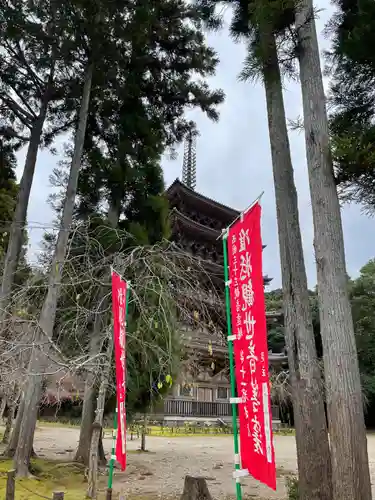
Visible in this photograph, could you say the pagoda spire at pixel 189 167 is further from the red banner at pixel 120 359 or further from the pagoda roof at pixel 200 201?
the red banner at pixel 120 359

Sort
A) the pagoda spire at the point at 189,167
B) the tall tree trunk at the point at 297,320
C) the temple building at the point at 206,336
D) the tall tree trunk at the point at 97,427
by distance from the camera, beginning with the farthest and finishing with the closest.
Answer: the pagoda spire at the point at 189,167 < the temple building at the point at 206,336 < the tall tree trunk at the point at 97,427 < the tall tree trunk at the point at 297,320

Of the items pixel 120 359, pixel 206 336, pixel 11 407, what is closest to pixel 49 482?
pixel 11 407

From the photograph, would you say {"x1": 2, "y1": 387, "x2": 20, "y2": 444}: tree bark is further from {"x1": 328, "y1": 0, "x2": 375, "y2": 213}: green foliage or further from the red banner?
{"x1": 328, "y1": 0, "x2": 375, "y2": 213}: green foliage

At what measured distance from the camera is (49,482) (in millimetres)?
5652

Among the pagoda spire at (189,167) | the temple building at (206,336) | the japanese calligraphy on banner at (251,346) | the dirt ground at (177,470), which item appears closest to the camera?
the japanese calligraphy on banner at (251,346)

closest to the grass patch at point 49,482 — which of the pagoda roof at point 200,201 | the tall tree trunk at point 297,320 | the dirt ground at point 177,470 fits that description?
the dirt ground at point 177,470

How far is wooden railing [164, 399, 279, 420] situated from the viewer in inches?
670

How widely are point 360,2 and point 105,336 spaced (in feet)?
15.9

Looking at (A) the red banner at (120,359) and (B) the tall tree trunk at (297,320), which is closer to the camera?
(B) the tall tree trunk at (297,320)

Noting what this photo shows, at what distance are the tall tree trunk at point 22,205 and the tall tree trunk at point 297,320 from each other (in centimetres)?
450

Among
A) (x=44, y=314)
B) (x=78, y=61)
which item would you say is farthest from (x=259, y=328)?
(x=78, y=61)

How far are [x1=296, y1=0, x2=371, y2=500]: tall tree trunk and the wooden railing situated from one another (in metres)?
14.3

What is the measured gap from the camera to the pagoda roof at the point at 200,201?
58.3 feet

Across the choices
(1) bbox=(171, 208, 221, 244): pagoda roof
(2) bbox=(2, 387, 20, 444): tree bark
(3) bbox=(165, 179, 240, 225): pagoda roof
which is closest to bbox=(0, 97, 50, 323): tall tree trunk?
(2) bbox=(2, 387, 20, 444): tree bark
